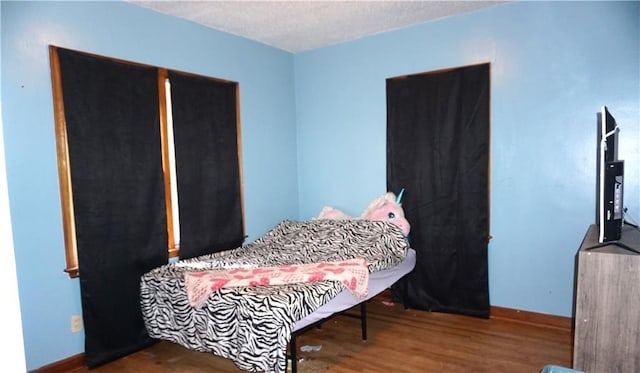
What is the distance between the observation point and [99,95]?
105 inches

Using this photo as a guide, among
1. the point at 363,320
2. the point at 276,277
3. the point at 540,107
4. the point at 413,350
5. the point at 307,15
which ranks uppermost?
the point at 307,15

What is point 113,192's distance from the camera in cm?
274

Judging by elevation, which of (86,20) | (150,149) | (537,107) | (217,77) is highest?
(86,20)

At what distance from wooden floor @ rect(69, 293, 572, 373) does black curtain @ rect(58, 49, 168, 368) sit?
32 cm

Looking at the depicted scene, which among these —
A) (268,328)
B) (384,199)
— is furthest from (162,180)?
(384,199)

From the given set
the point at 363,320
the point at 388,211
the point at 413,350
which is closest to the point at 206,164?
the point at 388,211

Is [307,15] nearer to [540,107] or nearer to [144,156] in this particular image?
[144,156]

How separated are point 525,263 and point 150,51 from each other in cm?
350

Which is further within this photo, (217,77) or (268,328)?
(217,77)

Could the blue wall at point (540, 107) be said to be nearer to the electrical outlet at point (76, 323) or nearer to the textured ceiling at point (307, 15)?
the textured ceiling at point (307, 15)

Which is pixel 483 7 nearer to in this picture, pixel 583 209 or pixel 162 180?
pixel 583 209

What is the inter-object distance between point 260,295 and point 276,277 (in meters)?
0.39

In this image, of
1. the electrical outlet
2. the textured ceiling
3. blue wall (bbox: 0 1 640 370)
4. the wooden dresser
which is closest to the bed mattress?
blue wall (bbox: 0 1 640 370)

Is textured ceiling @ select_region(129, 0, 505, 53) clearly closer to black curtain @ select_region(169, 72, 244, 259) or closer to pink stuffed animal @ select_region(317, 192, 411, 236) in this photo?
black curtain @ select_region(169, 72, 244, 259)
